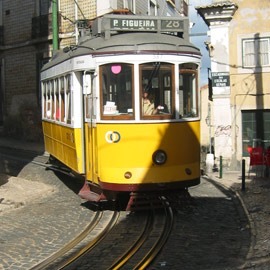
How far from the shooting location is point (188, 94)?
918cm

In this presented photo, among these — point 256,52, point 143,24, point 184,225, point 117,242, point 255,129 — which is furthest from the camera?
point 255,129

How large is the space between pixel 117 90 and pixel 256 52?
29.3ft

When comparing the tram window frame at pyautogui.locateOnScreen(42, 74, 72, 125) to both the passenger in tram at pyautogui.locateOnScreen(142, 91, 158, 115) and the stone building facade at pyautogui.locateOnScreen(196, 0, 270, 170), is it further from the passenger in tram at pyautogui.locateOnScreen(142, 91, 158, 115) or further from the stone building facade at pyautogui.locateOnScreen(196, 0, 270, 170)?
the stone building facade at pyautogui.locateOnScreen(196, 0, 270, 170)

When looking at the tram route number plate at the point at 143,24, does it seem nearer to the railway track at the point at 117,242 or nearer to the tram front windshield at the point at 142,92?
the tram front windshield at the point at 142,92

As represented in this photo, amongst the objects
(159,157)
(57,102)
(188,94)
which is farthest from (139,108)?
(57,102)

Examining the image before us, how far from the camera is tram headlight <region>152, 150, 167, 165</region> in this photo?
28.5ft

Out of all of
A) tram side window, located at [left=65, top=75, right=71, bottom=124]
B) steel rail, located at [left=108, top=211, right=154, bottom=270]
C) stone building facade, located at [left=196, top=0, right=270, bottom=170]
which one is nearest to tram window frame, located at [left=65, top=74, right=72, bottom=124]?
tram side window, located at [left=65, top=75, right=71, bottom=124]

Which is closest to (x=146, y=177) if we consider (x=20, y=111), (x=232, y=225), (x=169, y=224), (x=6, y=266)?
(x=169, y=224)

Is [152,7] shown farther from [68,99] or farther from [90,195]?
[90,195]

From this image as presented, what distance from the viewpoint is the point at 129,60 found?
8.70 metres

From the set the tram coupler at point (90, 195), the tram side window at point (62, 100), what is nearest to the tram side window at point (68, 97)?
the tram side window at point (62, 100)

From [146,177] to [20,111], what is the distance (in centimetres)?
1967

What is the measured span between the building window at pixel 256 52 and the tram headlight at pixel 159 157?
8.76 metres

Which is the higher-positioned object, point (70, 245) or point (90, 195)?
point (90, 195)
